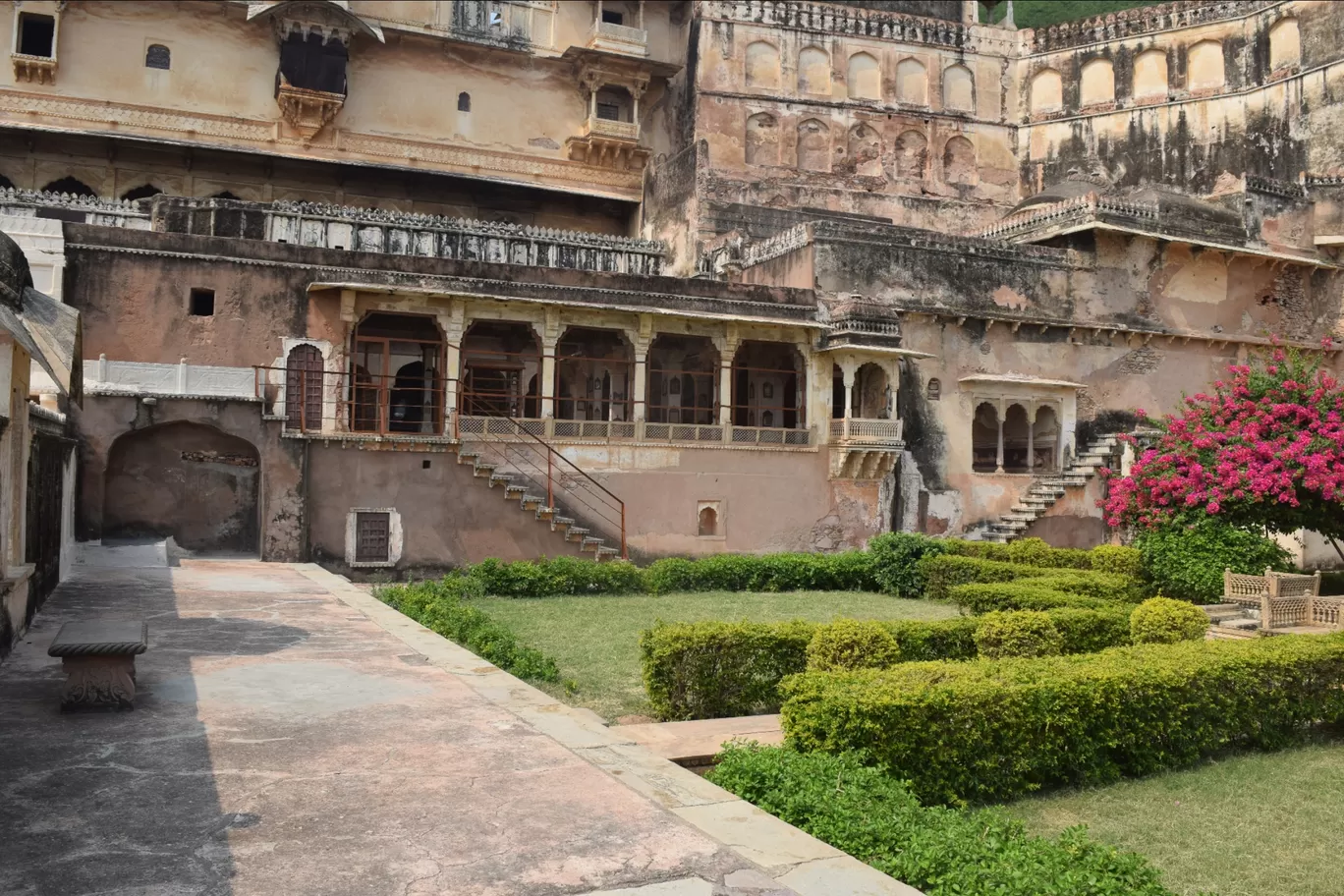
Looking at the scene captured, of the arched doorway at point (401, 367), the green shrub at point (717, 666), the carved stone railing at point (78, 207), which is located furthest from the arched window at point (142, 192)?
the green shrub at point (717, 666)

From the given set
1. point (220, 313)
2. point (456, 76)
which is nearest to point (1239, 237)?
point (456, 76)

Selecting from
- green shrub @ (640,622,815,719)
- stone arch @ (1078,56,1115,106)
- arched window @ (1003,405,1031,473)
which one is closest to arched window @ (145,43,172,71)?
arched window @ (1003,405,1031,473)

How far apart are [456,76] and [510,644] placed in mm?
22503

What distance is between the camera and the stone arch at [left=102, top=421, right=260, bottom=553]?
52.6 feet

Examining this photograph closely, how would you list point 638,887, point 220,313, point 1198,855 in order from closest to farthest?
point 638,887
point 1198,855
point 220,313

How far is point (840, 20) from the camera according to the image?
3147 centimetres

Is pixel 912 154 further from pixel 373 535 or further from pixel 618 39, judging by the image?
pixel 373 535

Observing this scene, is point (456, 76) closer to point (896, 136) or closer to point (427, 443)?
point (896, 136)

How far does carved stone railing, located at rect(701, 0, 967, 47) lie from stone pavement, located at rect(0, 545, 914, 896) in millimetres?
25827

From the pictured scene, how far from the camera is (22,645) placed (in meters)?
8.23

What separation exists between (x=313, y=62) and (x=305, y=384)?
12089 millimetres

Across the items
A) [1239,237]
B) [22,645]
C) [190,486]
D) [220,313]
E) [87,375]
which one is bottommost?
[22,645]

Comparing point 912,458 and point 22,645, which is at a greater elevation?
point 912,458

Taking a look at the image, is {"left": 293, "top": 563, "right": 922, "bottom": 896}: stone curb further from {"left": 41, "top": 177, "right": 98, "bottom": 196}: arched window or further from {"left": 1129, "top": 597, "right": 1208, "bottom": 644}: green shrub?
{"left": 41, "top": 177, "right": 98, "bottom": 196}: arched window
